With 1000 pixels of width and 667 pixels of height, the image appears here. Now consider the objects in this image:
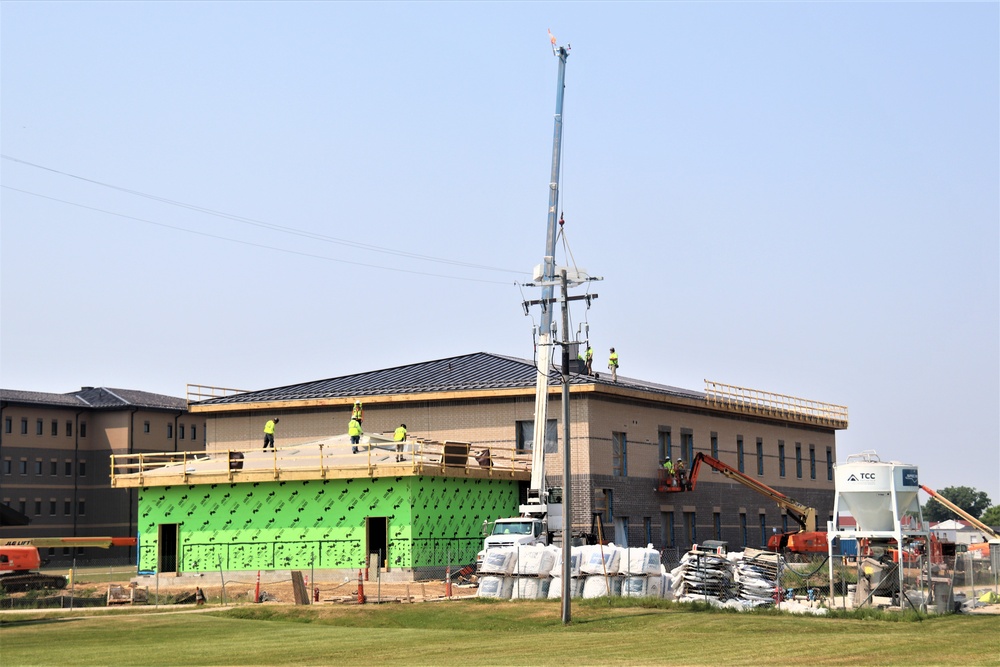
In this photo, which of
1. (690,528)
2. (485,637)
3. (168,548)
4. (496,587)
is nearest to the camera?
(485,637)

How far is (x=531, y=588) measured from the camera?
3862 centimetres

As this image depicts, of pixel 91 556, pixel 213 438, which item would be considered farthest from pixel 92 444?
pixel 213 438

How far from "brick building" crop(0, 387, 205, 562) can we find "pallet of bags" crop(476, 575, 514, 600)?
188 ft

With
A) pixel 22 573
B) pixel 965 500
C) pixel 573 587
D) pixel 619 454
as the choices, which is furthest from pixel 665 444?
pixel 965 500

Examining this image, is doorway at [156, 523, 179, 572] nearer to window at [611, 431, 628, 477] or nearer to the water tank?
window at [611, 431, 628, 477]

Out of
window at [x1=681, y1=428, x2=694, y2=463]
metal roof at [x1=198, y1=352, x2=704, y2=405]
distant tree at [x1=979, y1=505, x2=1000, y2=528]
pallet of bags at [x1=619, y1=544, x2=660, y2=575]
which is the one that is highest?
metal roof at [x1=198, y1=352, x2=704, y2=405]

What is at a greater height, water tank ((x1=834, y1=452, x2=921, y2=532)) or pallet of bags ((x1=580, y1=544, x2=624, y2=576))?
water tank ((x1=834, y1=452, x2=921, y2=532))

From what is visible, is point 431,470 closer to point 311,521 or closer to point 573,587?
point 311,521

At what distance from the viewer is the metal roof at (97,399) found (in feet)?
306

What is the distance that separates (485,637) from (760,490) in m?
34.6

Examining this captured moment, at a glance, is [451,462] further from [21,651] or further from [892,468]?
[21,651]

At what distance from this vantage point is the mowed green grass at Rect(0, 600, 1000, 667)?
84.2 feet

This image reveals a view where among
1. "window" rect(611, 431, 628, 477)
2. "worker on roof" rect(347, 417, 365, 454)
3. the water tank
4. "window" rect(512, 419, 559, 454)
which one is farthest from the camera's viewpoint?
"window" rect(611, 431, 628, 477)

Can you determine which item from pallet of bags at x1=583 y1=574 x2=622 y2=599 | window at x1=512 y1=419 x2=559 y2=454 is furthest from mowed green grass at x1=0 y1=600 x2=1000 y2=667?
window at x1=512 y1=419 x2=559 y2=454
